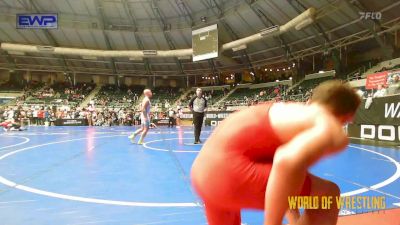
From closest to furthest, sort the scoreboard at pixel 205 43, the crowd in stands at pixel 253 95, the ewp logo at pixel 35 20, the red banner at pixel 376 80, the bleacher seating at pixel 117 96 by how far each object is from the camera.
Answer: the red banner at pixel 376 80 → the ewp logo at pixel 35 20 → the scoreboard at pixel 205 43 → the crowd in stands at pixel 253 95 → the bleacher seating at pixel 117 96

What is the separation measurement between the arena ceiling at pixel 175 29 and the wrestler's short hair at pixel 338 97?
2157 cm

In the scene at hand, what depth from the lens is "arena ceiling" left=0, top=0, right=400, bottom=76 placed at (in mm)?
22766

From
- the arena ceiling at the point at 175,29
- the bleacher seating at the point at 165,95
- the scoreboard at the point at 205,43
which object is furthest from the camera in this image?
the bleacher seating at the point at 165,95

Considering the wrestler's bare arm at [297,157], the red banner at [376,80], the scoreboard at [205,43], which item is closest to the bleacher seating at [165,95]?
the scoreboard at [205,43]

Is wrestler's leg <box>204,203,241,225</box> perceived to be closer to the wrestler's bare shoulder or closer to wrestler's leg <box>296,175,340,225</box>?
wrestler's leg <box>296,175,340,225</box>

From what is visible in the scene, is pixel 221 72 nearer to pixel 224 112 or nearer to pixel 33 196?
pixel 224 112

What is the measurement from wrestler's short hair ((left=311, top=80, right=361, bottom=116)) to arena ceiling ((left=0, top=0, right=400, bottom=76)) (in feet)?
70.8

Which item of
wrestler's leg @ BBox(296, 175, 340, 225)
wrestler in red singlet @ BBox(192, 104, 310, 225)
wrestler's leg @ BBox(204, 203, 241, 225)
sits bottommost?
wrestler's leg @ BBox(204, 203, 241, 225)

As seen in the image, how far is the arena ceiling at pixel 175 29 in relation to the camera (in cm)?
2277

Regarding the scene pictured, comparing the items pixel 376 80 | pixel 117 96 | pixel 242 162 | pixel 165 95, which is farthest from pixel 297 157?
pixel 165 95

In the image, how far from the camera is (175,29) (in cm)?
3072

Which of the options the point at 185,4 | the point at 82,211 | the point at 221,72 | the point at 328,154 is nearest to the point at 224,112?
the point at 185,4
